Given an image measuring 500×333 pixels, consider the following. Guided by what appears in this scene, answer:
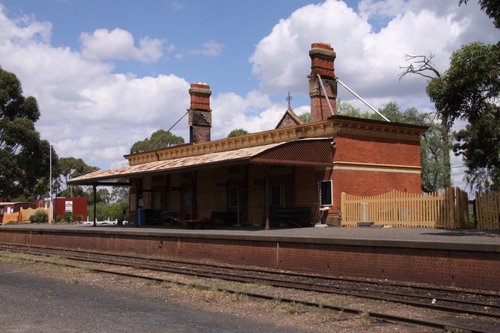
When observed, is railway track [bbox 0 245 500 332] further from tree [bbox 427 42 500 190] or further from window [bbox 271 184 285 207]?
window [bbox 271 184 285 207]

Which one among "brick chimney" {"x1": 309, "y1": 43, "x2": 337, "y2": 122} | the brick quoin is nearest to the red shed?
"brick chimney" {"x1": 309, "y1": 43, "x2": 337, "y2": 122}

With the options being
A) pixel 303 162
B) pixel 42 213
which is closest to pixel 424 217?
pixel 303 162

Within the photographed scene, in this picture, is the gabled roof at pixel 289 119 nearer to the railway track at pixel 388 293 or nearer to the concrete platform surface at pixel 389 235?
the concrete platform surface at pixel 389 235

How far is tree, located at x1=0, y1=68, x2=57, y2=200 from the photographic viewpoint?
179 ft

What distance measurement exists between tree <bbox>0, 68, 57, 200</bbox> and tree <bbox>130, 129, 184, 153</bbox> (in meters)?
21.3

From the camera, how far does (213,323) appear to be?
9031mm

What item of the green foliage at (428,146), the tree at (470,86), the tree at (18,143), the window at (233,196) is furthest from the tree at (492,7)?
the tree at (18,143)

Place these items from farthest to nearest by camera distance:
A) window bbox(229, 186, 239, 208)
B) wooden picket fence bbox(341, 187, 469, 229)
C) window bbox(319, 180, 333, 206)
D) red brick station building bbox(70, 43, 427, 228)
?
window bbox(229, 186, 239, 208) → window bbox(319, 180, 333, 206) → red brick station building bbox(70, 43, 427, 228) → wooden picket fence bbox(341, 187, 469, 229)

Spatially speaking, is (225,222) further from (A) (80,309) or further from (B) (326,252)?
(A) (80,309)

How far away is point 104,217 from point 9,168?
430 inches

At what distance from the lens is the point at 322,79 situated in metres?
28.9

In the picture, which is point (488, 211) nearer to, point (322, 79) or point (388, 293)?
point (388, 293)

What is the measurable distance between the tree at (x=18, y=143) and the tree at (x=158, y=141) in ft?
70.0

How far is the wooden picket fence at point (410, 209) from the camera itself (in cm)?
2081
